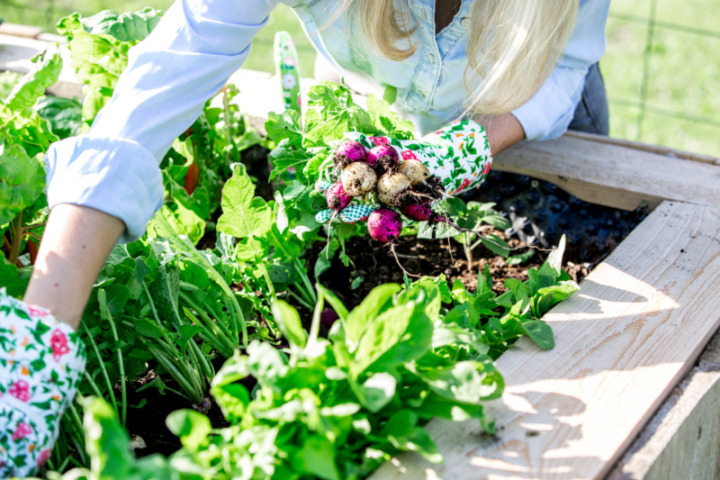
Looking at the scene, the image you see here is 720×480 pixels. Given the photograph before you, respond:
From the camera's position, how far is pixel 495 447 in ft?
2.81

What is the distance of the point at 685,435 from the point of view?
98 centimetres

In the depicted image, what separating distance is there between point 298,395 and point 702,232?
0.96m

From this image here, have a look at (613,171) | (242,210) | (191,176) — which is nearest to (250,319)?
(242,210)

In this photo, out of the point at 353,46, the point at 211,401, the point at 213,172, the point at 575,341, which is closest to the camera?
the point at 575,341

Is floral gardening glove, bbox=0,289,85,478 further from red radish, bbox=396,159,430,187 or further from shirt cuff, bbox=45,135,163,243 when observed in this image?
red radish, bbox=396,159,430,187

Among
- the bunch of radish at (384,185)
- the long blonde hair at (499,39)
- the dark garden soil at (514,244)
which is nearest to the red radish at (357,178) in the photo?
the bunch of radish at (384,185)

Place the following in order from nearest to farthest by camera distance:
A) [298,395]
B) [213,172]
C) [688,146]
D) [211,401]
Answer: [298,395] < [211,401] < [213,172] < [688,146]

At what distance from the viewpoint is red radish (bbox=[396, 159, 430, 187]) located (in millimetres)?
1226

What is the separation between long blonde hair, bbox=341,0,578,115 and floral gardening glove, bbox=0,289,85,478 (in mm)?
742

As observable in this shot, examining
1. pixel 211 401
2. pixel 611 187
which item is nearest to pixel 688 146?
pixel 611 187

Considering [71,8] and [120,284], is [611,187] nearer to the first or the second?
[120,284]

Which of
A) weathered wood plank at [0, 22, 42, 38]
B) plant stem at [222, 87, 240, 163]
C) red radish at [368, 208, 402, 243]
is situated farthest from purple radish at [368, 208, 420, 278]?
weathered wood plank at [0, 22, 42, 38]

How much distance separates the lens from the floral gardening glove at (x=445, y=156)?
1253 millimetres

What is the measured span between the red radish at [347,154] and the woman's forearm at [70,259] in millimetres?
400
